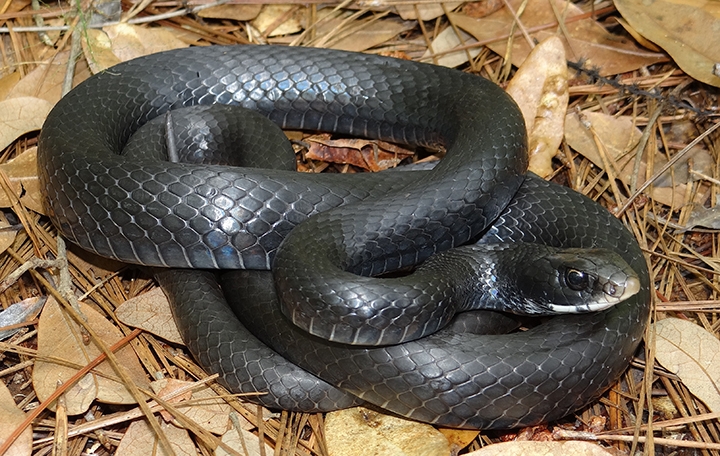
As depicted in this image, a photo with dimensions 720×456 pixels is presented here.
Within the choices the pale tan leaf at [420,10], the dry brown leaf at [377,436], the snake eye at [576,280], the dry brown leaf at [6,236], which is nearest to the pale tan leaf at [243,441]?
the dry brown leaf at [377,436]

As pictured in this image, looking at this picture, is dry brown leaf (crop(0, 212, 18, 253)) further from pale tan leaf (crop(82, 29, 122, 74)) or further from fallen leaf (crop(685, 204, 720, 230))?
fallen leaf (crop(685, 204, 720, 230))

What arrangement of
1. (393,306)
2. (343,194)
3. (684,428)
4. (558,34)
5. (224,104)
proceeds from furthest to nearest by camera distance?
1. (558,34)
2. (224,104)
3. (343,194)
4. (684,428)
5. (393,306)

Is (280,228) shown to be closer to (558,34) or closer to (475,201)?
(475,201)

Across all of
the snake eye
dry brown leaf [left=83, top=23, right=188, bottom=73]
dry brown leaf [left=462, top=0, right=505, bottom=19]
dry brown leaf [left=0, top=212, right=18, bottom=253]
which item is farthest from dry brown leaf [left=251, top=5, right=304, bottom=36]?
the snake eye

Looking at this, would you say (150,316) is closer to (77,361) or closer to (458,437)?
(77,361)

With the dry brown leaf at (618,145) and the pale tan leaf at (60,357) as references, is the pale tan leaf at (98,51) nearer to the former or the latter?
the pale tan leaf at (60,357)

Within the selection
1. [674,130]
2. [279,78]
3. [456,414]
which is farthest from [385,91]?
[456,414]
